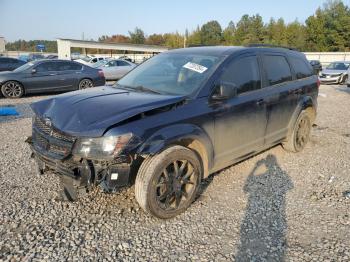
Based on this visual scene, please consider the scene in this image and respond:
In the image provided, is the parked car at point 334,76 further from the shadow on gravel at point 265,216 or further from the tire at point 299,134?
the shadow on gravel at point 265,216

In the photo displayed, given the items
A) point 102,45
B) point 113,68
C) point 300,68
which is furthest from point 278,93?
point 102,45

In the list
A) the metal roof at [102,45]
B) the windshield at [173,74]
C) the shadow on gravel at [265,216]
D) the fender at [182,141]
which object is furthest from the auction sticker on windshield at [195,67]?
the metal roof at [102,45]

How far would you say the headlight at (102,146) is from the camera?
3.13 m

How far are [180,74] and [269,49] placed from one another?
69.9 inches

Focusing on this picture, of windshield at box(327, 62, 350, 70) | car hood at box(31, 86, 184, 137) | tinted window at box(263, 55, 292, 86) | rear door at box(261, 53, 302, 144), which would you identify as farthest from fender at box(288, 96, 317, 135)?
windshield at box(327, 62, 350, 70)

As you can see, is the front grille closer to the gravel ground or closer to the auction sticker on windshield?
the gravel ground

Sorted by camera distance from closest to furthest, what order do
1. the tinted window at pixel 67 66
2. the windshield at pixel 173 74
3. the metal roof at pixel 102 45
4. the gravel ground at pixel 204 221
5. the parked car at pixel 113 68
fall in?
the gravel ground at pixel 204 221
the windshield at pixel 173 74
the tinted window at pixel 67 66
the parked car at pixel 113 68
the metal roof at pixel 102 45

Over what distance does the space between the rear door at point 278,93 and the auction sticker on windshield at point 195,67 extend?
1.16m

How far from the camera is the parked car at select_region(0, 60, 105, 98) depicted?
12.0 meters

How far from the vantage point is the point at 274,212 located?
3861mm

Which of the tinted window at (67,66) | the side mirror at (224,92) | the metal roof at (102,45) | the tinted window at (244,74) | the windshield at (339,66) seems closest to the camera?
the side mirror at (224,92)

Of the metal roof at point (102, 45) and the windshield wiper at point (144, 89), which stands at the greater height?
the metal roof at point (102, 45)

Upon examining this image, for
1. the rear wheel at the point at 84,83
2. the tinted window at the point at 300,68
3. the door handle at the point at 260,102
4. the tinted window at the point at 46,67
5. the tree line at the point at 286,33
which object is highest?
the tree line at the point at 286,33

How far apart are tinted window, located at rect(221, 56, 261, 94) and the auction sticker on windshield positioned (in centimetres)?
26
